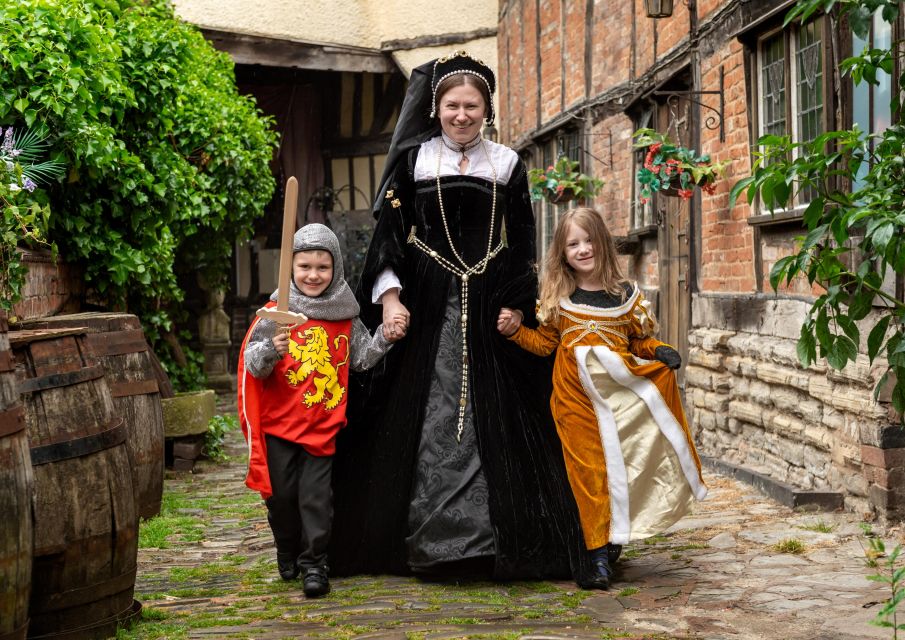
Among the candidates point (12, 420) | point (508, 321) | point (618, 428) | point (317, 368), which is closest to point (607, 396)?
point (618, 428)

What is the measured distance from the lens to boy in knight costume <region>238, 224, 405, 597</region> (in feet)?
14.6

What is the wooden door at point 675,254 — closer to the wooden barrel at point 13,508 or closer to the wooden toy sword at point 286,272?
the wooden toy sword at point 286,272

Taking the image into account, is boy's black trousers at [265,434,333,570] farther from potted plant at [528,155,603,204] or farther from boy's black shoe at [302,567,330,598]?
potted plant at [528,155,603,204]

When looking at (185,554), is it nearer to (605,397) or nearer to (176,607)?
(176,607)

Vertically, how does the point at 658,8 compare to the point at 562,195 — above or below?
above

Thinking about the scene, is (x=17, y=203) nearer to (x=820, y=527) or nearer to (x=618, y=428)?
(x=618, y=428)

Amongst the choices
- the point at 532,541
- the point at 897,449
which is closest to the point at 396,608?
the point at 532,541

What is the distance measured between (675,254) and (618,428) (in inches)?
186

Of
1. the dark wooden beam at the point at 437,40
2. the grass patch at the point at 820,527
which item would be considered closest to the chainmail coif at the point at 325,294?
the grass patch at the point at 820,527

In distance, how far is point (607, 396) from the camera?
4.64 metres

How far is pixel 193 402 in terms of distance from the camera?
25.8 ft

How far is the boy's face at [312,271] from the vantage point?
455cm

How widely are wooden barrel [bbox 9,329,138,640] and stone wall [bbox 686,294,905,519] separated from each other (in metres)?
3.42

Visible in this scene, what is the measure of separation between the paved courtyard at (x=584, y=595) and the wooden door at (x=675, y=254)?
3207 mm
